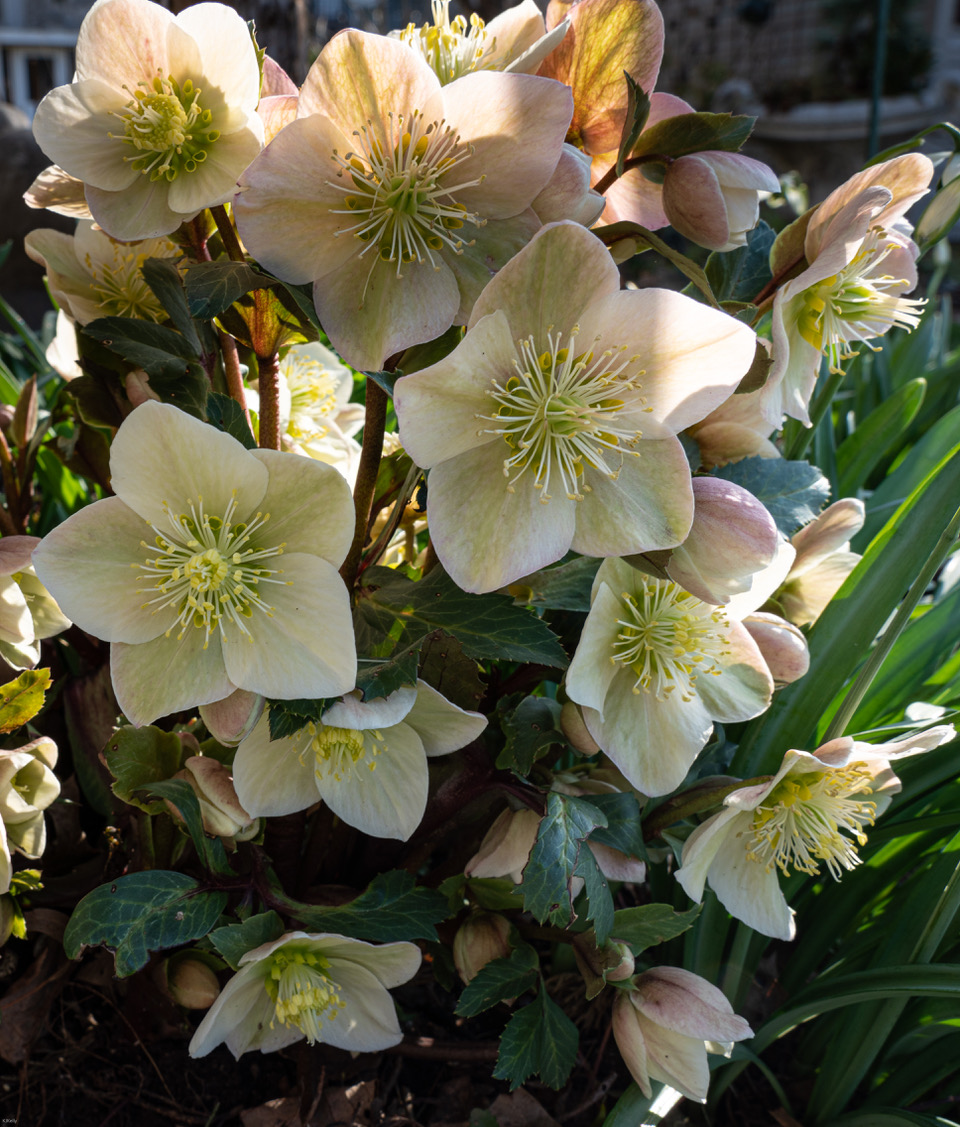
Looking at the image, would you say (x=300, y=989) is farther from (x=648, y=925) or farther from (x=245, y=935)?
(x=648, y=925)

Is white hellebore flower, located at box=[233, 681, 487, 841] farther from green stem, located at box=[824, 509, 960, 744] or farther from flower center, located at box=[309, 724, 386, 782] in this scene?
green stem, located at box=[824, 509, 960, 744]

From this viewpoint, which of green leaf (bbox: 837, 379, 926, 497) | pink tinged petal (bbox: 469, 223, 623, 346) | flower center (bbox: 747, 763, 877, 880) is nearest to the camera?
pink tinged petal (bbox: 469, 223, 623, 346)

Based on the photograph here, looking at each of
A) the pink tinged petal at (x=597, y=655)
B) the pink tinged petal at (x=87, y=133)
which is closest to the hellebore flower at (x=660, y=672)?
the pink tinged petal at (x=597, y=655)

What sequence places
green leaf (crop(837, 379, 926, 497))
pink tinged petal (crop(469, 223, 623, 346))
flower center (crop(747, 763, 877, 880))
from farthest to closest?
1. green leaf (crop(837, 379, 926, 497))
2. flower center (crop(747, 763, 877, 880))
3. pink tinged petal (crop(469, 223, 623, 346))

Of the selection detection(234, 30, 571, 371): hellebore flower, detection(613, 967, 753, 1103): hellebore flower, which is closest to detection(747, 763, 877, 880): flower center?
detection(613, 967, 753, 1103): hellebore flower

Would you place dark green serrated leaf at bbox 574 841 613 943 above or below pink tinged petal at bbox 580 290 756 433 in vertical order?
below

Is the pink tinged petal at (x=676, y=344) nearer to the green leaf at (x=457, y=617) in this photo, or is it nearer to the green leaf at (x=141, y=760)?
the green leaf at (x=457, y=617)
